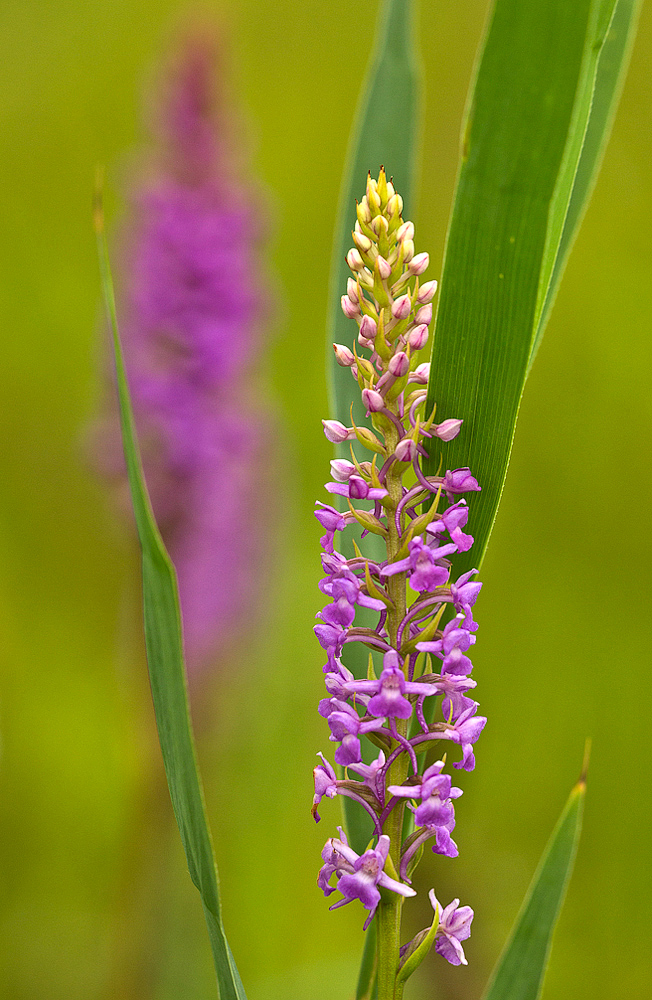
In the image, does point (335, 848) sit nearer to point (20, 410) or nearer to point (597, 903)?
point (597, 903)

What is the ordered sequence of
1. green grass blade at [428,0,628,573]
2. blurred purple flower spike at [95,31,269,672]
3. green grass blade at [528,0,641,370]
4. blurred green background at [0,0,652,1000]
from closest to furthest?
green grass blade at [428,0,628,573]
green grass blade at [528,0,641,370]
blurred purple flower spike at [95,31,269,672]
blurred green background at [0,0,652,1000]

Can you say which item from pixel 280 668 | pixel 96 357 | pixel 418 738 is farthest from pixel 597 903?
pixel 418 738

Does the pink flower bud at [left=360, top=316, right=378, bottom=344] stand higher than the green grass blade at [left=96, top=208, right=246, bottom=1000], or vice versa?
the pink flower bud at [left=360, top=316, right=378, bottom=344]

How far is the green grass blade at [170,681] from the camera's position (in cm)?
41

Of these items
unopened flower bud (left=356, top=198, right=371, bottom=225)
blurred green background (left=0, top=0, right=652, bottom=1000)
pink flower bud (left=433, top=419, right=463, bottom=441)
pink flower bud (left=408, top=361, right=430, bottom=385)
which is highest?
Answer: unopened flower bud (left=356, top=198, right=371, bottom=225)

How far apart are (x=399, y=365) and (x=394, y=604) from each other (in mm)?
119

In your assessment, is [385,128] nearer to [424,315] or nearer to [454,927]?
[424,315]

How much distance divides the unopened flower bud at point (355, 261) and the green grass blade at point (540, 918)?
0.31 meters

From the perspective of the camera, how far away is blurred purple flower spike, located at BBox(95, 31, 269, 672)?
56.9 inches

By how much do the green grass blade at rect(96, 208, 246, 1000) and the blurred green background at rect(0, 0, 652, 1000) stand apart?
0.31 meters

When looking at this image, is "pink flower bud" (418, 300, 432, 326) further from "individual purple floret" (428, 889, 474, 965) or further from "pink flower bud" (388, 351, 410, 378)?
"individual purple floret" (428, 889, 474, 965)

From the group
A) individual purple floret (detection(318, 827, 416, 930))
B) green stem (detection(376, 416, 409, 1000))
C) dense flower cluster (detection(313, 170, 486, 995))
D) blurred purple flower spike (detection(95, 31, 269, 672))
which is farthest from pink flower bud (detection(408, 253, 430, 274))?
blurred purple flower spike (detection(95, 31, 269, 672))

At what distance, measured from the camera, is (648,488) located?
7.60 ft

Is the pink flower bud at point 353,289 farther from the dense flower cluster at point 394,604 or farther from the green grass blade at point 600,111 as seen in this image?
the green grass blade at point 600,111
